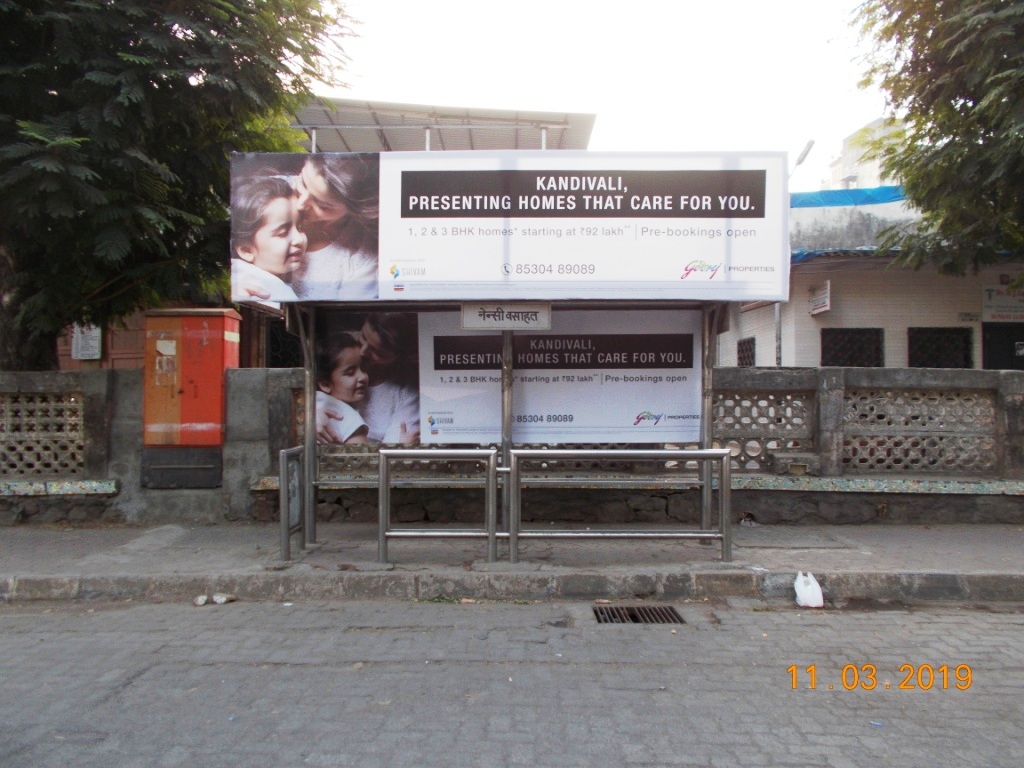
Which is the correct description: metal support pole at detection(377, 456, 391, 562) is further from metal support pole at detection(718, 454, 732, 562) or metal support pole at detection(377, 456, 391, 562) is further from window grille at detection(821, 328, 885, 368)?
window grille at detection(821, 328, 885, 368)

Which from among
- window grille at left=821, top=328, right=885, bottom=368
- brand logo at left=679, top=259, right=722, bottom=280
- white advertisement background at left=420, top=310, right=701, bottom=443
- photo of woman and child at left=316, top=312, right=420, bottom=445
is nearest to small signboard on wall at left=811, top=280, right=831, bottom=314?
window grille at left=821, top=328, right=885, bottom=368

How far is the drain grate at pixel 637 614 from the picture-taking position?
5.14 metres

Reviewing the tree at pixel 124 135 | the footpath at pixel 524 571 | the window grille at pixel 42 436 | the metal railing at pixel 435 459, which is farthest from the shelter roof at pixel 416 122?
the footpath at pixel 524 571

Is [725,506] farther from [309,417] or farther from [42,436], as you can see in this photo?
[42,436]

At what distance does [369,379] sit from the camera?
6961mm

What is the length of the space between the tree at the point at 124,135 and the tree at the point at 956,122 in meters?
6.57

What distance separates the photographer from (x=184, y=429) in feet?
24.2

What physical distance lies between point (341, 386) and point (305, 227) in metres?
1.60

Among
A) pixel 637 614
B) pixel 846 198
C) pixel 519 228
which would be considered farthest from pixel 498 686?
pixel 846 198

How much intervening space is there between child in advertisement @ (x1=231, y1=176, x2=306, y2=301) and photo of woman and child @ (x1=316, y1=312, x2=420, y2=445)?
3.53ft

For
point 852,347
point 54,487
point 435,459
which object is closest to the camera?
point 435,459

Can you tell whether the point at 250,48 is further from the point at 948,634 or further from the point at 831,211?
the point at 831,211

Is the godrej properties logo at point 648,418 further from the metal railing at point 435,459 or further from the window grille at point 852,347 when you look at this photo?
the window grille at point 852,347

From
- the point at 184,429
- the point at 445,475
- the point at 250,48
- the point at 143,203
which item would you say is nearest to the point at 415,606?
the point at 445,475
